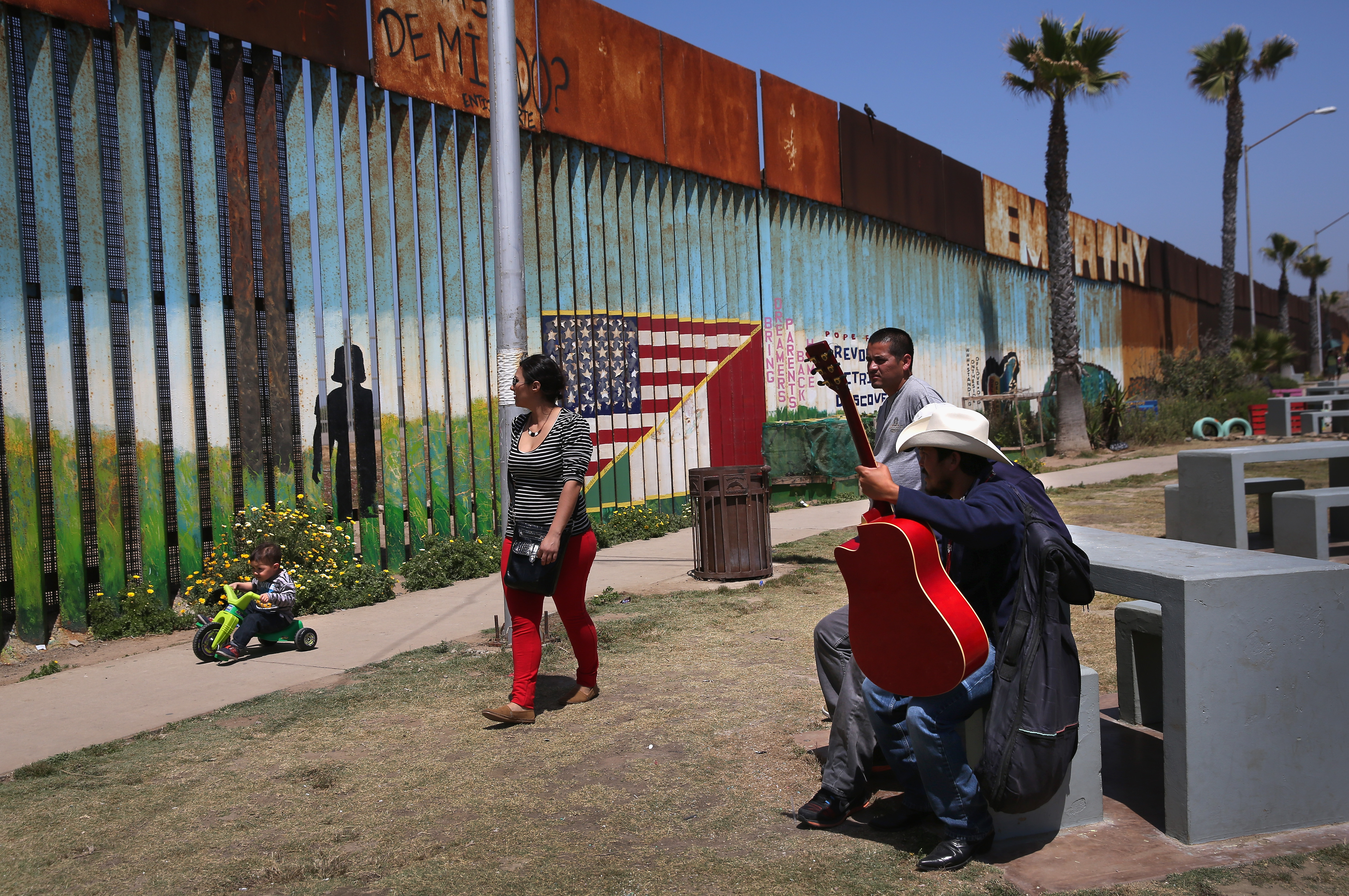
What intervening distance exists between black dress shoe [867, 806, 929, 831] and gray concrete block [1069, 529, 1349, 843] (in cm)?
83

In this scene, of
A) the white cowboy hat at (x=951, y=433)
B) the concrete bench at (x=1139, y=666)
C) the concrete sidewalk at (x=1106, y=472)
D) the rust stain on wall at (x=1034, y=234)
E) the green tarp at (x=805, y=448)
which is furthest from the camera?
the rust stain on wall at (x=1034, y=234)

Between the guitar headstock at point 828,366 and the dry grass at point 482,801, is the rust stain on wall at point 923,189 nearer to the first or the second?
the dry grass at point 482,801

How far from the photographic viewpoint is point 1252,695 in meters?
3.39

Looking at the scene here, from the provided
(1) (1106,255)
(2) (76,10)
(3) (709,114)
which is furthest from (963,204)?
(2) (76,10)

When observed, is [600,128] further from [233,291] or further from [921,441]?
[921,441]

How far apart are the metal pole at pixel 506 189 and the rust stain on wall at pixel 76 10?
3221 millimetres

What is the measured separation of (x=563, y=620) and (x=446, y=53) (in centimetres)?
728

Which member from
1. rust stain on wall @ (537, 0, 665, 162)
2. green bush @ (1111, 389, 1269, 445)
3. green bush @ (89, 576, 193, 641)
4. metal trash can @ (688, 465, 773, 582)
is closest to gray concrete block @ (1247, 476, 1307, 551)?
metal trash can @ (688, 465, 773, 582)

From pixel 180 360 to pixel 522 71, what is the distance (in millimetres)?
5266

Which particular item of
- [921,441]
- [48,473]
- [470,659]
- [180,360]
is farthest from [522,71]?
[921,441]

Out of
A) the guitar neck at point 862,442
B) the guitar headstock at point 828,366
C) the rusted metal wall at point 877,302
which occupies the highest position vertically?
the rusted metal wall at point 877,302

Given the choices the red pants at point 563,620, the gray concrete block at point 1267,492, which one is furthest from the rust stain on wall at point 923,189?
the red pants at point 563,620

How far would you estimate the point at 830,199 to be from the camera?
17.1 meters

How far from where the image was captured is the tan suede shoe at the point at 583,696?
5.48 metres
